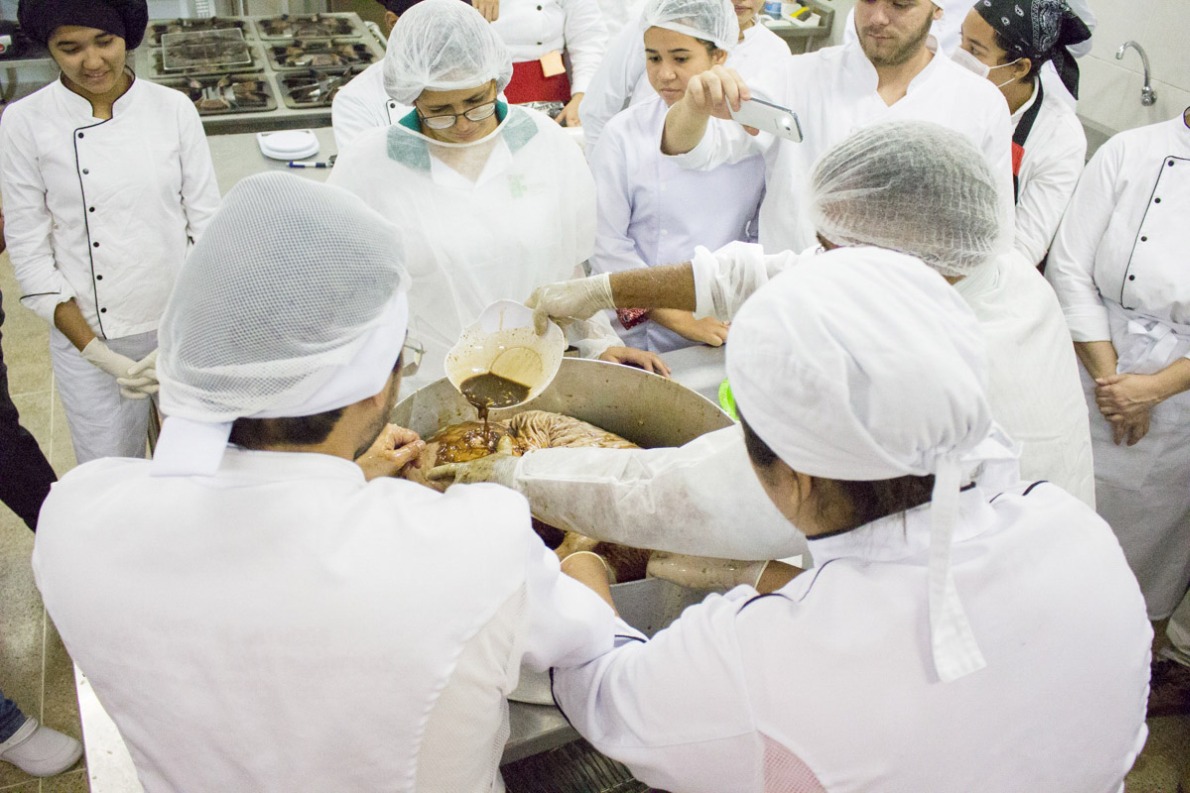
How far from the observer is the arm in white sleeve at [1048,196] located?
2.55 m

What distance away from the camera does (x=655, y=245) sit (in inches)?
99.7

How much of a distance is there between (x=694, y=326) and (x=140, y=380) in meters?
1.62

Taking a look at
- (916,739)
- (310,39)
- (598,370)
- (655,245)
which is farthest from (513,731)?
(310,39)

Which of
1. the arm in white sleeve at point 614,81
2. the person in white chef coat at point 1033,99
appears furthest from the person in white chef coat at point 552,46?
the person in white chef coat at point 1033,99

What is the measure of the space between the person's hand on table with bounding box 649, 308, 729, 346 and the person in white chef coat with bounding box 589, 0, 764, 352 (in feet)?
0.13

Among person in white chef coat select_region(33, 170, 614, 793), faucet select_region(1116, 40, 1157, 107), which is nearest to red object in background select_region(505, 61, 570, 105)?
faucet select_region(1116, 40, 1157, 107)

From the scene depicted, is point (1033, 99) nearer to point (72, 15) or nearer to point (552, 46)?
point (552, 46)

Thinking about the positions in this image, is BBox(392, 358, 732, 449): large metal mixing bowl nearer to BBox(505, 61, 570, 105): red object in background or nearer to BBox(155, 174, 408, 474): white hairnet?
BBox(155, 174, 408, 474): white hairnet

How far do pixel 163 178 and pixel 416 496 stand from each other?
1.95 metres

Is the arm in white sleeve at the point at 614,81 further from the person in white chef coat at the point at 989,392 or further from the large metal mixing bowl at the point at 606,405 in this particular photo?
the person in white chef coat at the point at 989,392

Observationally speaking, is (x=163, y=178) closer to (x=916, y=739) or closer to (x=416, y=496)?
(x=416, y=496)

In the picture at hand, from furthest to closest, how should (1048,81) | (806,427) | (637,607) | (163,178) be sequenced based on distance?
1. (1048,81)
2. (163,178)
3. (637,607)
4. (806,427)

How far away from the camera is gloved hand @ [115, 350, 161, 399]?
7.77 feet

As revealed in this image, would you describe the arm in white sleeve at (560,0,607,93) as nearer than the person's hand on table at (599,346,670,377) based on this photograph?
No
